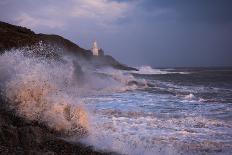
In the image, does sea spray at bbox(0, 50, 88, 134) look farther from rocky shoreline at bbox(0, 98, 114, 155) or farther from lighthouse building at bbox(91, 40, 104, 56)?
lighthouse building at bbox(91, 40, 104, 56)

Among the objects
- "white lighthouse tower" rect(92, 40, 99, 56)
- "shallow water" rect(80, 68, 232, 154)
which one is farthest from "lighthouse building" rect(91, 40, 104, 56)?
"shallow water" rect(80, 68, 232, 154)

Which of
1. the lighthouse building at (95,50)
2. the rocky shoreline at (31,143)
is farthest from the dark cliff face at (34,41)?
the rocky shoreline at (31,143)

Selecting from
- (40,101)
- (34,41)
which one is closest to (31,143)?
(40,101)

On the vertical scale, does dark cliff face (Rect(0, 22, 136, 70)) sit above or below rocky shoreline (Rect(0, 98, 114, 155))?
above

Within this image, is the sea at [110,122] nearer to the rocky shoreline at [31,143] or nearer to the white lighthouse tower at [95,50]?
the rocky shoreline at [31,143]

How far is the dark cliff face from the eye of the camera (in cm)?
2985

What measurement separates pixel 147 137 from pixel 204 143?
1478 millimetres

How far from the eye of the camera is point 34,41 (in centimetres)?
3550

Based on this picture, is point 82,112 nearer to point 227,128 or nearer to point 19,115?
point 19,115

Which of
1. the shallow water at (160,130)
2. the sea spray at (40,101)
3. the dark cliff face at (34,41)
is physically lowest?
the shallow water at (160,130)

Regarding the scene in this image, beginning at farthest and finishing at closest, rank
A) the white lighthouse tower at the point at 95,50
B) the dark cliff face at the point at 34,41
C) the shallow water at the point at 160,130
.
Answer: the white lighthouse tower at the point at 95,50
the dark cliff face at the point at 34,41
the shallow water at the point at 160,130

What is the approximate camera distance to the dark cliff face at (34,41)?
29847 mm

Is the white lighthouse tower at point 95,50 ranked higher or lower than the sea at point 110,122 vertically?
higher

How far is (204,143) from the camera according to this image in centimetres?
951
